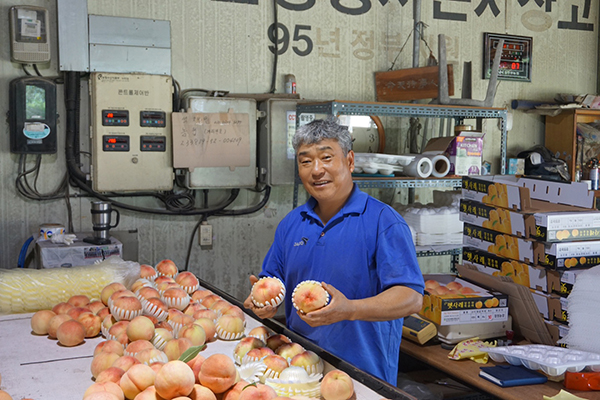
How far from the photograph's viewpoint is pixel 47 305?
2334 mm

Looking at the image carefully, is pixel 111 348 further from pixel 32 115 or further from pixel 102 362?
pixel 32 115

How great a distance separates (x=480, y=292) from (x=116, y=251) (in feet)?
6.91

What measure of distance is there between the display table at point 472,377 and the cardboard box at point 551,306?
1.22 ft

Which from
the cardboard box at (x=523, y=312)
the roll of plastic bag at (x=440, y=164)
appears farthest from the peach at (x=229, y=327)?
the roll of plastic bag at (x=440, y=164)

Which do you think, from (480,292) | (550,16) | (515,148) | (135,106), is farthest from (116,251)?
(550,16)

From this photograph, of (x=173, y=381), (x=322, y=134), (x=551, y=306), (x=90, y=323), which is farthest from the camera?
(x=551, y=306)

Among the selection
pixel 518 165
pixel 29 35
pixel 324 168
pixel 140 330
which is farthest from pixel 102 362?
pixel 518 165

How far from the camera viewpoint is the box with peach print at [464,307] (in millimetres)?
2572

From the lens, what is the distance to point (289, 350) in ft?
5.44

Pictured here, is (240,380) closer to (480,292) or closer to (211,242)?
(480,292)

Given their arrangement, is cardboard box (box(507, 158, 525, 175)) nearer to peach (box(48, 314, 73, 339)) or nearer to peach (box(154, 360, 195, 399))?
peach (box(48, 314, 73, 339))

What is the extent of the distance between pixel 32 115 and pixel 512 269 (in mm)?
3045

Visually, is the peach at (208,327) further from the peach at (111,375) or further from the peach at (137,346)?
the peach at (111,375)

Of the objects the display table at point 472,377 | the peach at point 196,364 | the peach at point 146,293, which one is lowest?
the display table at point 472,377
